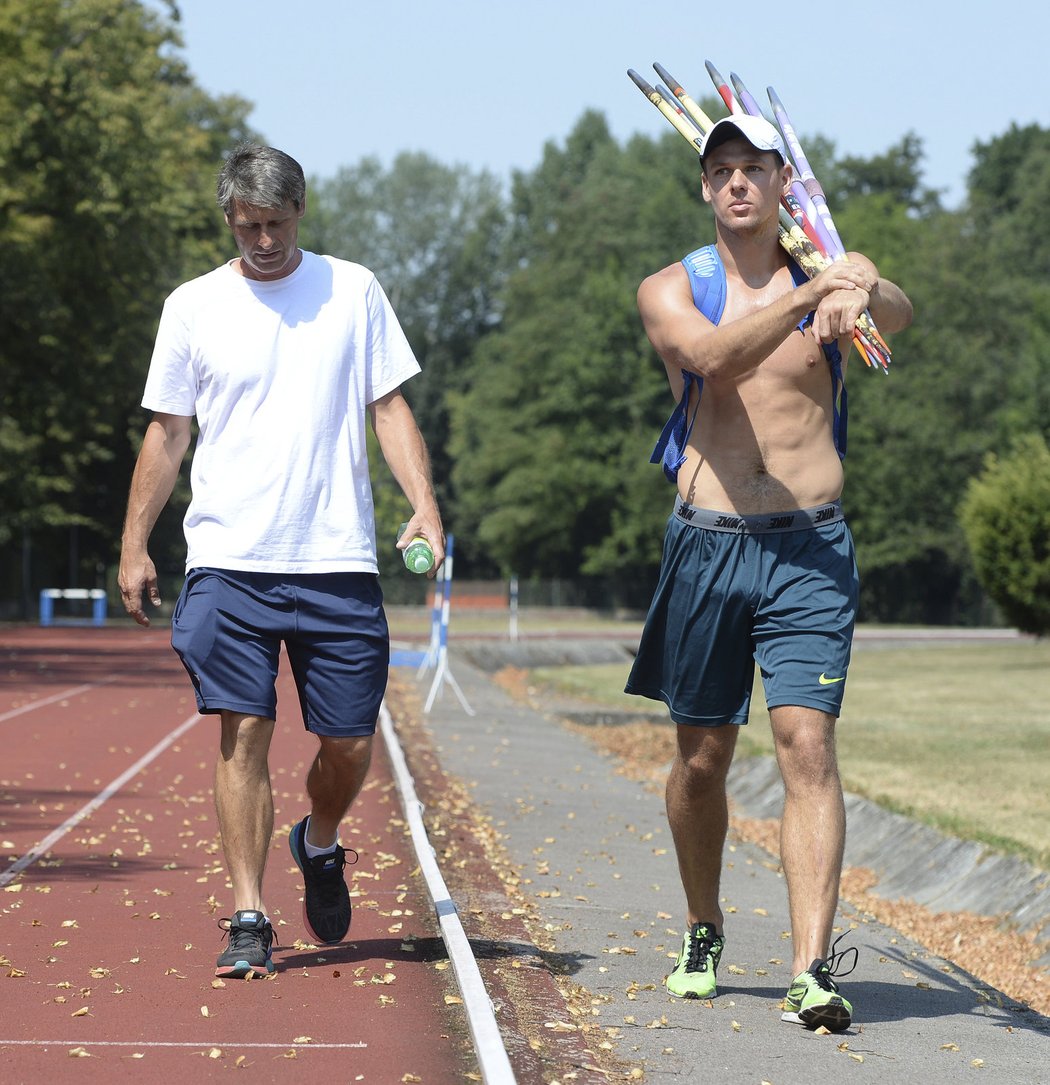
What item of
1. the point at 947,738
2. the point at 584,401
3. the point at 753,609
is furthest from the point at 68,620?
the point at 753,609

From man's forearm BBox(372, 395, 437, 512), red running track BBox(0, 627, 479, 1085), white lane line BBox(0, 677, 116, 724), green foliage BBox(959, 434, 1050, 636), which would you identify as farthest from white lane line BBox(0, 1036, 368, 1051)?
green foliage BBox(959, 434, 1050, 636)

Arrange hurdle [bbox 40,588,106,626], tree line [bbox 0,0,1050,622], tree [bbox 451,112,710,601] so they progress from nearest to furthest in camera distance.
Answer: tree line [bbox 0,0,1050,622] → hurdle [bbox 40,588,106,626] → tree [bbox 451,112,710,601]

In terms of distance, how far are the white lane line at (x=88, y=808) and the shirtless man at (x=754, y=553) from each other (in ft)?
11.5

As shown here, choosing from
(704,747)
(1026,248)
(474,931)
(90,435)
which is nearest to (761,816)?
(474,931)

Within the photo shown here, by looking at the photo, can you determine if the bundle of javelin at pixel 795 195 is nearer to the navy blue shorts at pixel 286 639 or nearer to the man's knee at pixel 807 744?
the man's knee at pixel 807 744

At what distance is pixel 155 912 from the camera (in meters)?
7.21

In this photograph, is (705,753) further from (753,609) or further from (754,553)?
(754,553)

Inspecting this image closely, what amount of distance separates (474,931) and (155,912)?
1276 mm

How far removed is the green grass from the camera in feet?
42.8

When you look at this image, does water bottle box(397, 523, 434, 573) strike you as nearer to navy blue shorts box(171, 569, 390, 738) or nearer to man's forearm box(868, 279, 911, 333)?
navy blue shorts box(171, 569, 390, 738)

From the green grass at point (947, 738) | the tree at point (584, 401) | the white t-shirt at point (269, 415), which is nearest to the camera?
the white t-shirt at point (269, 415)

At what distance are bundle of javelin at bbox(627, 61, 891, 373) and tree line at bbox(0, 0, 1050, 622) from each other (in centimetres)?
2875

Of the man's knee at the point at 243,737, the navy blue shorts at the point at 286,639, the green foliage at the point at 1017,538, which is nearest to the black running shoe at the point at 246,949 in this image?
the man's knee at the point at 243,737

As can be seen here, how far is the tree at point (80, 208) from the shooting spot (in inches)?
1347
